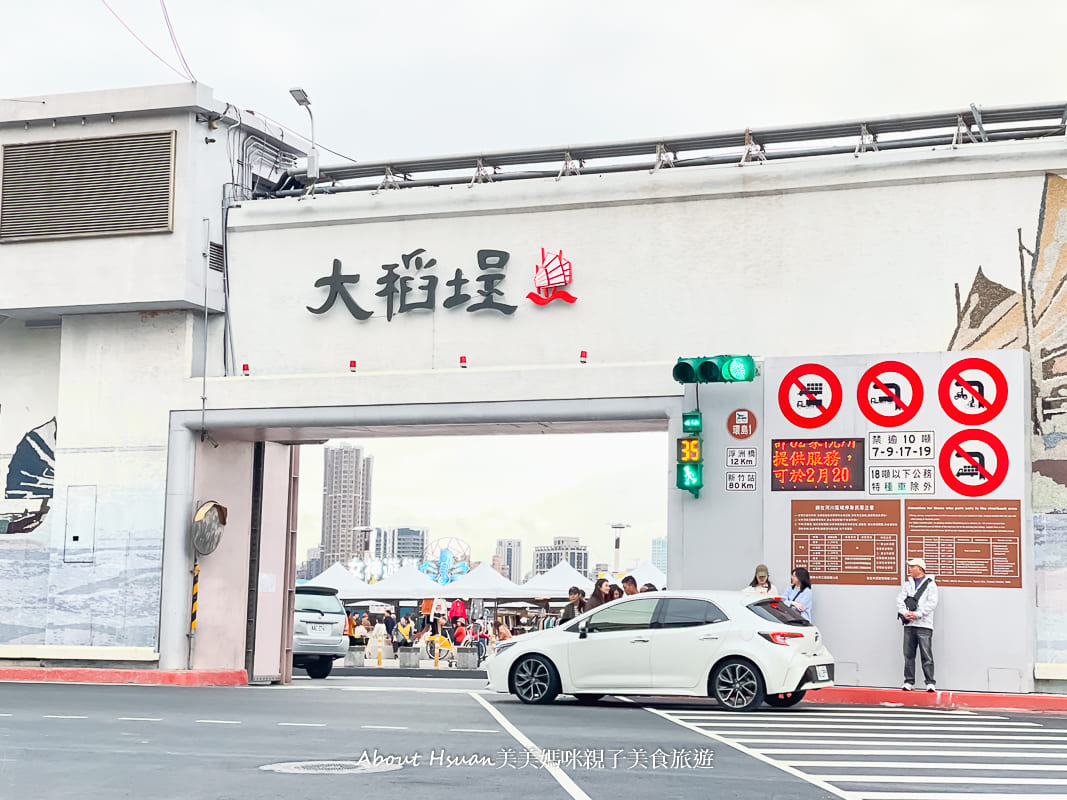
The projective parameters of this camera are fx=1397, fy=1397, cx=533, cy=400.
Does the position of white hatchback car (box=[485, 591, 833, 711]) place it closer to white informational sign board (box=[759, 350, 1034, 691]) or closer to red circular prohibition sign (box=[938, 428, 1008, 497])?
white informational sign board (box=[759, 350, 1034, 691])

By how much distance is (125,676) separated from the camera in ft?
70.8

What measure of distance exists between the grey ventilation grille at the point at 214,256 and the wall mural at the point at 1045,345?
37.8 ft

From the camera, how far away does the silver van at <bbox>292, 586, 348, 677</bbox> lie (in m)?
25.6

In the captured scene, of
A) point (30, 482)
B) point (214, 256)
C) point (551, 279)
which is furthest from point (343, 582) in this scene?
point (551, 279)

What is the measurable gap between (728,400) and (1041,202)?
195 inches

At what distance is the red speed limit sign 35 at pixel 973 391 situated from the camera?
18.3 m

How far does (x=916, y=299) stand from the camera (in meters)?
19.3

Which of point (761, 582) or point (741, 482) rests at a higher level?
point (741, 482)

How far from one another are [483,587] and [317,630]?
16.6 meters

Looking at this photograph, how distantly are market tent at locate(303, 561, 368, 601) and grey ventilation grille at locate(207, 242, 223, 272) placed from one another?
21447 mm

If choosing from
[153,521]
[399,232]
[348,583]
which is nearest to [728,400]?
[399,232]

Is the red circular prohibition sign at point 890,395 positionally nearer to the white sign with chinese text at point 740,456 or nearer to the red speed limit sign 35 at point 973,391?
the red speed limit sign 35 at point 973,391

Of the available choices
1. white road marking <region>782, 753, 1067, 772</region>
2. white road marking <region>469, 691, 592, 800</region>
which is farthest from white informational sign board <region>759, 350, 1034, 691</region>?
white road marking <region>782, 753, 1067, 772</region>

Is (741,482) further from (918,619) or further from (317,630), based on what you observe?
(317,630)
